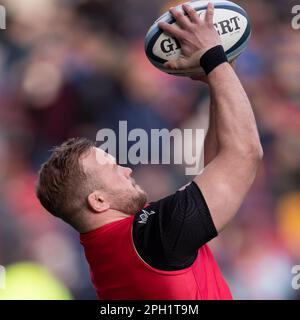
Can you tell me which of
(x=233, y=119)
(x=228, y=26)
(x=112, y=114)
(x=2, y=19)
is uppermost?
(x=2, y=19)

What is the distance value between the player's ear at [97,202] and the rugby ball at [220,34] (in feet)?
1.97

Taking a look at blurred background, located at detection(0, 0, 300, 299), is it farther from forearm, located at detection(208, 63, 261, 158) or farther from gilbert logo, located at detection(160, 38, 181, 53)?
forearm, located at detection(208, 63, 261, 158)

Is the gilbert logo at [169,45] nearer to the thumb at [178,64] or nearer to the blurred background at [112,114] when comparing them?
the thumb at [178,64]

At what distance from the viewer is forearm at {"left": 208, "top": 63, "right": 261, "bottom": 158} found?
81.0 inches

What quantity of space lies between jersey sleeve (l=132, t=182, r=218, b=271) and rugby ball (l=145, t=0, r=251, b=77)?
634mm

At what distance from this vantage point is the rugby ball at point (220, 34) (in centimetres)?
251

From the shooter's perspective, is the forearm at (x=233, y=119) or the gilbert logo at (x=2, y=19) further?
the gilbert logo at (x=2, y=19)

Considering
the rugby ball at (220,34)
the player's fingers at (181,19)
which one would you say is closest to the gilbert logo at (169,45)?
the rugby ball at (220,34)

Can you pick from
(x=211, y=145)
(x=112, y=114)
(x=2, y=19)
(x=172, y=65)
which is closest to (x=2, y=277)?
(x=112, y=114)

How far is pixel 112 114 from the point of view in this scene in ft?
16.7

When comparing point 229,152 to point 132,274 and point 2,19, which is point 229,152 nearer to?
point 132,274

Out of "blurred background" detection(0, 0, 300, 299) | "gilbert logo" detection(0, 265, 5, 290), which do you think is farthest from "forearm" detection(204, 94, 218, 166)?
"gilbert logo" detection(0, 265, 5, 290)

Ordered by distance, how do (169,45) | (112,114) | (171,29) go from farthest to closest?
1. (112,114)
2. (169,45)
3. (171,29)

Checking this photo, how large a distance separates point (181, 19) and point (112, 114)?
9.39 feet
